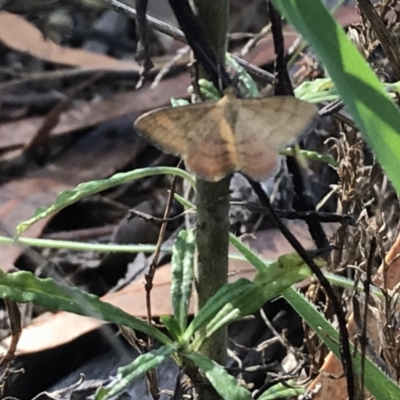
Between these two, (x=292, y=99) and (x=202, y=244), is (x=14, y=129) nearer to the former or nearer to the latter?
(x=202, y=244)

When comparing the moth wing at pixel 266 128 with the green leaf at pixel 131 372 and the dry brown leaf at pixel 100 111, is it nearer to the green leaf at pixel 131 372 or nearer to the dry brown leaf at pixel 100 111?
the green leaf at pixel 131 372

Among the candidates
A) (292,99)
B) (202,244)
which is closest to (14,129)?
(202,244)

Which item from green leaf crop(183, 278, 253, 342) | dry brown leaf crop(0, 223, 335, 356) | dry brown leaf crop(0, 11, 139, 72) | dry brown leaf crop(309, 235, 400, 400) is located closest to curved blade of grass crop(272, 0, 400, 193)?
green leaf crop(183, 278, 253, 342)

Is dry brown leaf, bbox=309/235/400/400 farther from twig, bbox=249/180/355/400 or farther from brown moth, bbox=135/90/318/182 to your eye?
brown moth, bbox=135/90/318/182

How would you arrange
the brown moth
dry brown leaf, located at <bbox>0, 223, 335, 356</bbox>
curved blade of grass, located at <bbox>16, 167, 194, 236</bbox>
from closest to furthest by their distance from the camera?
1. the brown moth
2. curved blade of grass, located at <bbox>16, 167, 194, 236</bbox>
3. dry brown leaf, located at <bbox>0, 223, 335, 356</bbox>

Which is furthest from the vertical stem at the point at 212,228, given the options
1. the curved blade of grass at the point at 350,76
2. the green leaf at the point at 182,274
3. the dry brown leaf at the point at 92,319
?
the dry brown leaf at the point at 92,319
